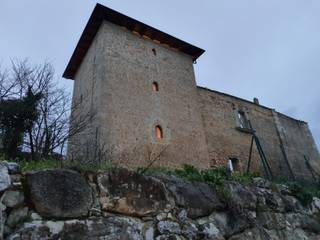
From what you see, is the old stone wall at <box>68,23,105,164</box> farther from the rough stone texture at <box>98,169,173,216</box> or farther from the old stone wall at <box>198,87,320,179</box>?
the old stone wall at <box>198,87,320,179</box>

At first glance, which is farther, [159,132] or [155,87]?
[155,87]

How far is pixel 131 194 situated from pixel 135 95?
771 cm

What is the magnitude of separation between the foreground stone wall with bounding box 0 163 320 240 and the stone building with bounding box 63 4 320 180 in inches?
152

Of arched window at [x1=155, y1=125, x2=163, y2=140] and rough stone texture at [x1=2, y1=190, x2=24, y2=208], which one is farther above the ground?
arched window at [x1=155, y1=125, x2=163, y2=140]

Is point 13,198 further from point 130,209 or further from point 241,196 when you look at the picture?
point 241,196

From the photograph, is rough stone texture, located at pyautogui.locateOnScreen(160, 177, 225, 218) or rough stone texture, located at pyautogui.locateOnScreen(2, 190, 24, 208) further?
rough stone texture, located at pyautogui.locateOnScreen(160, 177, 225, 218)

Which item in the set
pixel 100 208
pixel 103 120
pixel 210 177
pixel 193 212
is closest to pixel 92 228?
pixel 100 208

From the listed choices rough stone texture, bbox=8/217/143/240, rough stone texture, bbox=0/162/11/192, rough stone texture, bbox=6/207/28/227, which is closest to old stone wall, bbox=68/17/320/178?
rough stone texture, bbox=8/217/143/240

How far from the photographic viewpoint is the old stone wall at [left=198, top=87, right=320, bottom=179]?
44.3 feet

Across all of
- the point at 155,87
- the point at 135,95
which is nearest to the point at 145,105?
the point at 135,95

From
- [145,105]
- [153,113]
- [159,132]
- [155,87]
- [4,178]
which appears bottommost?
[4,178]

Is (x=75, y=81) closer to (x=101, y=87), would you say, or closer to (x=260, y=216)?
(x=101, y=87)

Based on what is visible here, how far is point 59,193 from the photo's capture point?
3363 millimetres

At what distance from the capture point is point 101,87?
1074 cm
